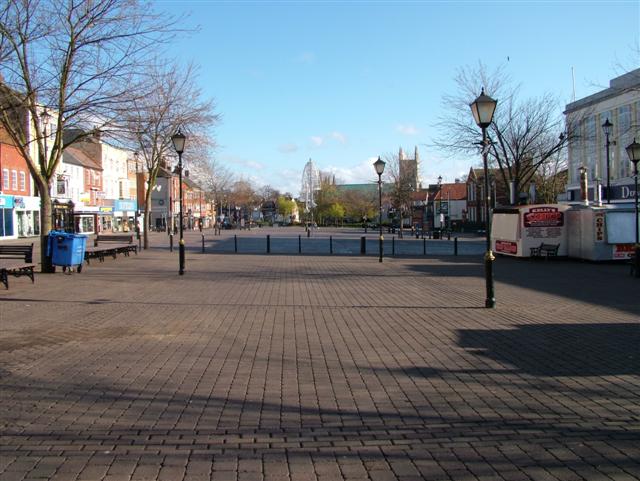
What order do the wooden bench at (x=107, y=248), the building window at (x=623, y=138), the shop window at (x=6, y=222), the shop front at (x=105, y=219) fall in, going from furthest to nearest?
the shop front at (x=105, y=219), the shop window at (x=6, y=222), the building window at (x=623, y=138), the wooden bench at (x=107, y=248)

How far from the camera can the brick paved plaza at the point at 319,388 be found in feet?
14.6

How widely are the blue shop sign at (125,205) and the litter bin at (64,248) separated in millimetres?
67145

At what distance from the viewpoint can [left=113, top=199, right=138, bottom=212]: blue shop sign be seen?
278ft

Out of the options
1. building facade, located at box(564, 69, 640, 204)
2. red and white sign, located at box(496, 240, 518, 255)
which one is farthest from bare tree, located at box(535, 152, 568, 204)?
red and white sign, located at box(496, 240, 518, 255)

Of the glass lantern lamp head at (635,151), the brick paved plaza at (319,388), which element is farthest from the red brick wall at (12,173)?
the glass lantern lamp head at (635,151)

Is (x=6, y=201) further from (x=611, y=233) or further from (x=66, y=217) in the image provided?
(x=611, y=233)

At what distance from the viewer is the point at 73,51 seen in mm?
17047

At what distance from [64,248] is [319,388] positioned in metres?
14.7

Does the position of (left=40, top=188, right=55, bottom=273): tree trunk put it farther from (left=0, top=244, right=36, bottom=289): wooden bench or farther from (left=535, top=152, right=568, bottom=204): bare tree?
(left=535, top=152, right=568, bottom=204): bare tree

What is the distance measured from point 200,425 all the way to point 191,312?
6472 millimetres

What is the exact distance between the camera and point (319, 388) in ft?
20.8

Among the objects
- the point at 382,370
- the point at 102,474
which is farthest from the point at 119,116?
the point at 102,474

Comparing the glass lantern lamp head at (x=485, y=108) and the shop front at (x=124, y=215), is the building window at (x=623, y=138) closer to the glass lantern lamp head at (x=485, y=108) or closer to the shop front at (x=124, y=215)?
the glass lantern lamp head at (x=485, y=108)

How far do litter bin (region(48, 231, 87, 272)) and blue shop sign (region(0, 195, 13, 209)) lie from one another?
36.4 meters
